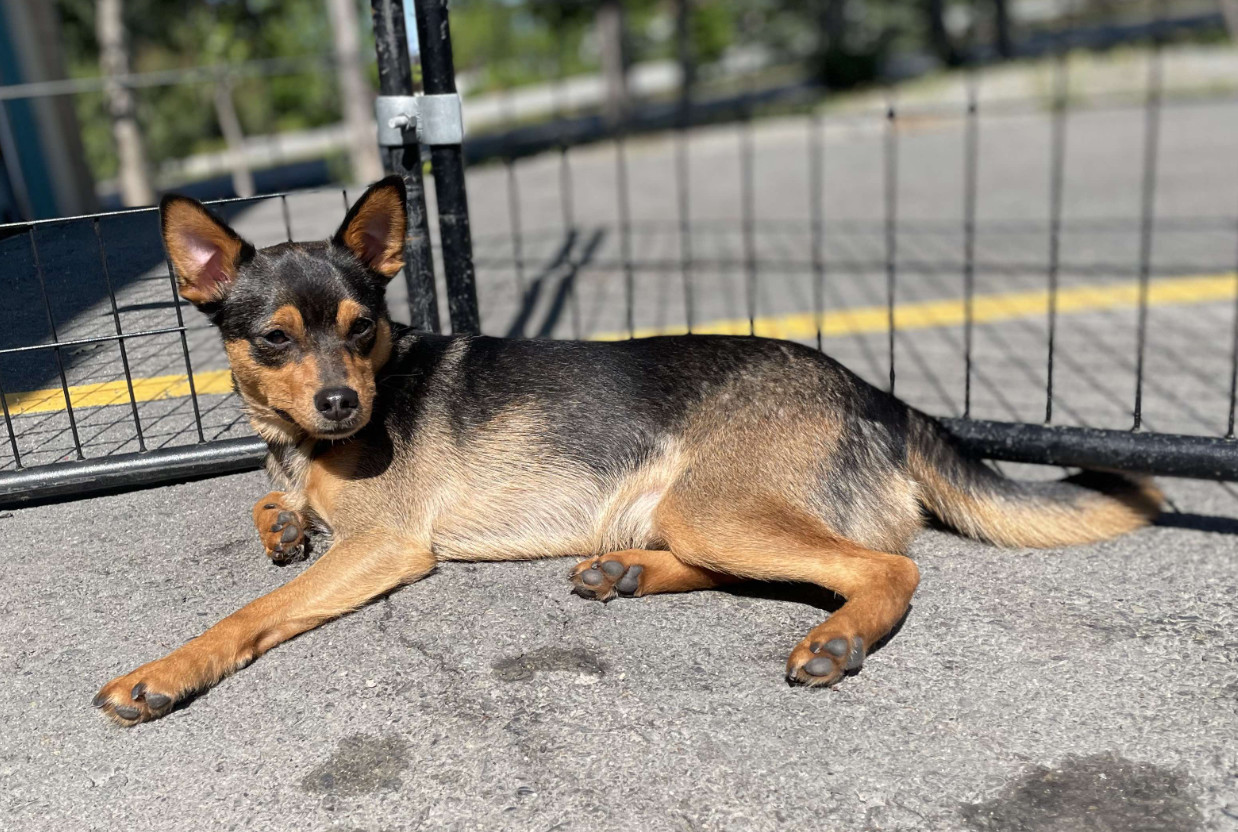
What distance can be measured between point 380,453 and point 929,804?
2.12 m

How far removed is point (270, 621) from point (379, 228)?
1398 mm

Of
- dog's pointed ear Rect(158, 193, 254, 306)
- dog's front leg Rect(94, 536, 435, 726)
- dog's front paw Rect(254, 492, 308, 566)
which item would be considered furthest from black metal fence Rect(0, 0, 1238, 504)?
dog's front leg Rect(94, 536, 435, 726)

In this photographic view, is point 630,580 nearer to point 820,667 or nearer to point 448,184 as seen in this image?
point 820,667

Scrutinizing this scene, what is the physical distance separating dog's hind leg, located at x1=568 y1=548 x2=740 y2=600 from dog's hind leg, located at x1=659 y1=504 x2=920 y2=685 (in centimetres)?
8

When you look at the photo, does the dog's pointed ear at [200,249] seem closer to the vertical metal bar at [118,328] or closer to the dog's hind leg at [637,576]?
the vertical metal bar at [118,328]

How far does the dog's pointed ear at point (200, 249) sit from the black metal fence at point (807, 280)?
0.70 meters

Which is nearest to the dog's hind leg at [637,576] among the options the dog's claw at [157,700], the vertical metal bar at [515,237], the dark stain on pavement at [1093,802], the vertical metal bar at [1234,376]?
the dark stain on pavement at [1093,802]

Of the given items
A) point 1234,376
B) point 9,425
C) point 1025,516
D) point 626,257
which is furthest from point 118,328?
point 1234,376

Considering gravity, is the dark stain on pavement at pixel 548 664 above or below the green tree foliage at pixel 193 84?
below

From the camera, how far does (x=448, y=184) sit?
4414 millimetres

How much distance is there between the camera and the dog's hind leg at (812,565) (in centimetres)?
296

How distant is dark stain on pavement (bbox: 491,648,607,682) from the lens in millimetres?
3084

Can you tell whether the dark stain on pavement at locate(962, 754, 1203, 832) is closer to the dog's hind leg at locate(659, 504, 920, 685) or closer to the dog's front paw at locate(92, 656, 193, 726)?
the dog's hind leg at locate(659, 504, 920, 685)

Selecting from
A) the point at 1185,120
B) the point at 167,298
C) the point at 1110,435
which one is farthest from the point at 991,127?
the point at 167,298
